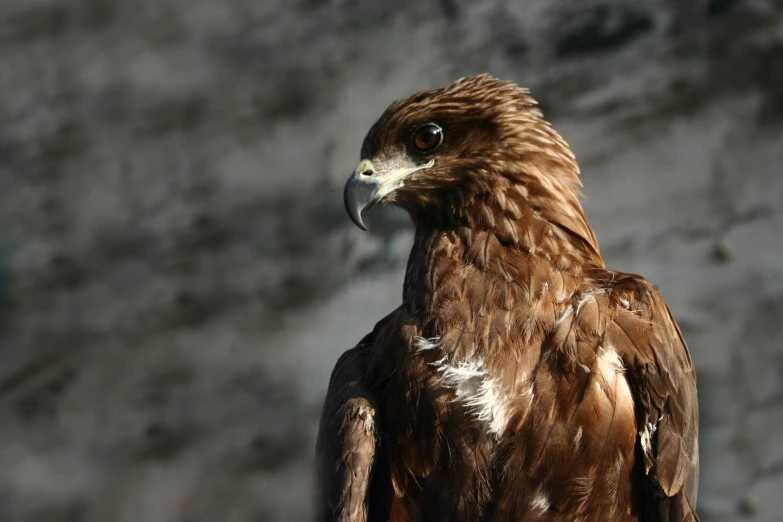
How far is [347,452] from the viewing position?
2826 millimetres

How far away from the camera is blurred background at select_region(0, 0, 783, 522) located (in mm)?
5102

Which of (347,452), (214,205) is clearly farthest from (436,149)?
(214,205)

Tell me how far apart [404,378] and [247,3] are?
3215 mm

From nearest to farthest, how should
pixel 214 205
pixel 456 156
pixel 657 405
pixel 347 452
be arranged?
pixel 657 405
pixel 347 452
pixel 456 156
pixel 214 205

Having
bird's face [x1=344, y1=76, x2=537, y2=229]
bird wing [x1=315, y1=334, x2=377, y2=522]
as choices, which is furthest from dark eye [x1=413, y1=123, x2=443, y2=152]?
bird wing [x1=315, y1=334, x2=377, y2=522]

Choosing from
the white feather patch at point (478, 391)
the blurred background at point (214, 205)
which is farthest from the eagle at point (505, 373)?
the blurred background at point (214, 205)

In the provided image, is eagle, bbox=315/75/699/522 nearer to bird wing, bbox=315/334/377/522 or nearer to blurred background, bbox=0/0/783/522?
bird wing, bbox=315/334/377/522

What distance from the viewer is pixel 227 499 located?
5281 mm

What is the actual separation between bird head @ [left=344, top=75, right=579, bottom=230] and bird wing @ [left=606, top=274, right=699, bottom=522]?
19.6 inches

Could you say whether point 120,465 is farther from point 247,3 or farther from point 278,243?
point 247,3

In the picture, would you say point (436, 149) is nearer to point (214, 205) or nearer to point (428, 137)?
point (428, 137)

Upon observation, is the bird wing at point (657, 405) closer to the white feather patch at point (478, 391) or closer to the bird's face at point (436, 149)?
the white feather patch at point (478, 391)

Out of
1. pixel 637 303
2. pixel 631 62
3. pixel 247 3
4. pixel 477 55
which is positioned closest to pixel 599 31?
pixel 631 62

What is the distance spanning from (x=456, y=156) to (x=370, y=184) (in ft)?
0.92
